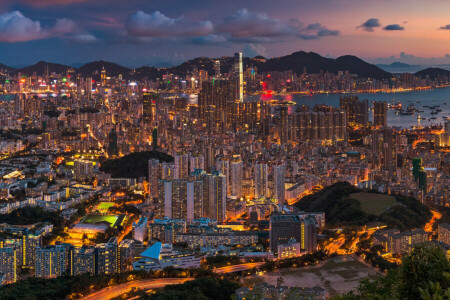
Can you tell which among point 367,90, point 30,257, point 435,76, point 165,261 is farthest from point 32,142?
point 435,76

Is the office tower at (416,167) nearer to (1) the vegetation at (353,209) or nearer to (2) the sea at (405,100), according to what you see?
(1) the vegetation at (353,209)

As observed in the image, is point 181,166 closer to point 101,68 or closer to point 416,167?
point 416,167

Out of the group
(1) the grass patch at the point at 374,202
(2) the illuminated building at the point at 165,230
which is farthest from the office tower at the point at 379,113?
(2) the illuminated building at the point at 165,230

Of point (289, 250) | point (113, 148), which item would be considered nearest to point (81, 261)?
point (289, 250)

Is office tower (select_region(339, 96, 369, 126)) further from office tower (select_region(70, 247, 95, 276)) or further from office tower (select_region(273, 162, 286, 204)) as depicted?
office tower (select_region(70, 247, 95, 276))

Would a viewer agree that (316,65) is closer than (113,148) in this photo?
No

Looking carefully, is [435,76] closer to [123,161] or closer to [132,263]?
[123,161]
